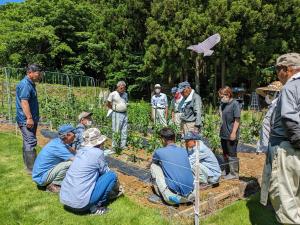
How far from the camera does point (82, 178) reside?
4.35 metres

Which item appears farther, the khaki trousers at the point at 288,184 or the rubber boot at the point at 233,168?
the rubber boot at the point at 233,168

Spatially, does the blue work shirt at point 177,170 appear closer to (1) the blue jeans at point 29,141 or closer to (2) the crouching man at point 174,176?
(2) the crouching man at point 174,176

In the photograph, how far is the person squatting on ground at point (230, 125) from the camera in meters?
5.43

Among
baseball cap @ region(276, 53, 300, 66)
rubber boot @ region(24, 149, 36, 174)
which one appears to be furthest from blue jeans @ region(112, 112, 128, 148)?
baseball cap @ region(276, 53, 300, 66)

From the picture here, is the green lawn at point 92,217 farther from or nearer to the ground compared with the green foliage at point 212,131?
nearer to the ground

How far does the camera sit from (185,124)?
251 inches

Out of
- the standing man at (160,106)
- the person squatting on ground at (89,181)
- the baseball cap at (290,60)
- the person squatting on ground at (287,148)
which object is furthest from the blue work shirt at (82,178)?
the standing man at (160,106)

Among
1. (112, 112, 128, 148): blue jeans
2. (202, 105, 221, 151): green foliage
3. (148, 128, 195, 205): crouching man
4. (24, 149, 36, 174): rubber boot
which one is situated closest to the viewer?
(148, 128, 195, 205): crouching man

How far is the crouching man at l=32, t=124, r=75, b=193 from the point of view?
5.02 metres

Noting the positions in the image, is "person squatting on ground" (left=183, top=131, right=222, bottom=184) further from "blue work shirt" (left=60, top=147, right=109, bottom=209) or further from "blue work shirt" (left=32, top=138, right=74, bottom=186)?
"blue work shirt" (left=32, top=138, right=74, bottom=186)

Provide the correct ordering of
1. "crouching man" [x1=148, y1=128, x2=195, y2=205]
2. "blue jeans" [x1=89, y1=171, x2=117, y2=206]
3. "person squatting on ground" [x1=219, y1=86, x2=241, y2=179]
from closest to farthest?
"blue jeans" [x1=89, y1=171, x2=117, y2=206]
"crouching man" [x1=148, y1=128, x2=195, y2=205]
"person squatting on ground" [x1=219, y1=86, x2=241, y2=179]

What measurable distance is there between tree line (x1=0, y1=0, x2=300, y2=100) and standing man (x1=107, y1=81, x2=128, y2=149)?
1080cm

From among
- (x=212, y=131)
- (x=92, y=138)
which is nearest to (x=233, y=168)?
(x=92, y=138)

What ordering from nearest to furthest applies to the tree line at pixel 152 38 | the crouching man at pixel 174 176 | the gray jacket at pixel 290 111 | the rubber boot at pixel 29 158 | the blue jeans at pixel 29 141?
the gray jacket at pixel 290 111, the crouching man at pixel 174 176, the blue jeans at pixel 29 141, the rubber boot at pixel 29 158, the tree line at pixel 152 38
